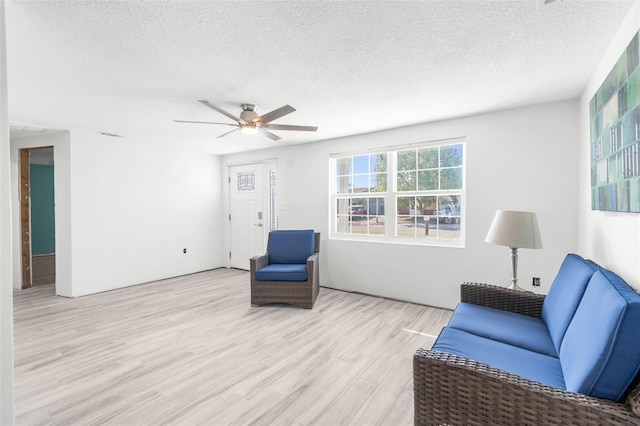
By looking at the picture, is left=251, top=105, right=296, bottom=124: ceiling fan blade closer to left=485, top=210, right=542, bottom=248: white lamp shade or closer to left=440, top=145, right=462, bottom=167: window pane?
left=485, top=210, right=542, bottom=248: white lamp shade

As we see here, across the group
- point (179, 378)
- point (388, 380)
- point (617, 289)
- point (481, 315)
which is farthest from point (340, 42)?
point (179, 378)

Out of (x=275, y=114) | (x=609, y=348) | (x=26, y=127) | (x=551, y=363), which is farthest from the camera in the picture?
(x=26, y=127)

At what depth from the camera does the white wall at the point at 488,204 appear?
3.04 metres

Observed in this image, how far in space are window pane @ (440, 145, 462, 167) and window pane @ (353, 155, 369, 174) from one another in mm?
1085

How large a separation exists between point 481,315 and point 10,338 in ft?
9.13

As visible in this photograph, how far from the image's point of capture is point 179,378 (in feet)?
7.23

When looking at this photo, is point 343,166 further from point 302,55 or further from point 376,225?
point 302,55

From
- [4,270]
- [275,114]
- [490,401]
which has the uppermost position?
[275,114]

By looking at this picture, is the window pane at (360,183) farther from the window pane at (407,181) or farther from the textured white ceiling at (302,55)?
the textured white ceiling at (302,55)

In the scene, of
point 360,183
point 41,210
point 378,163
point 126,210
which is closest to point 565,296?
point 378,163

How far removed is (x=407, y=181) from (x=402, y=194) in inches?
7.5

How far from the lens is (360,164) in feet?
14.9

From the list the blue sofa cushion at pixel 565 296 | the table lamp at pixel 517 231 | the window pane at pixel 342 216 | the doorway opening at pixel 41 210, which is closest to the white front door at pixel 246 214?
the window pane at pixel 342 216

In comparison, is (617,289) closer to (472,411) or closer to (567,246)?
(472,411)
